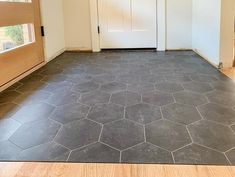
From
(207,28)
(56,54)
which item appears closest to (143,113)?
(207,28)

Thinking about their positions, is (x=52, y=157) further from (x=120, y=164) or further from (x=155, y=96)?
(x=155, y=96)

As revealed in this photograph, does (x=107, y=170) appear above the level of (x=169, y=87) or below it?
below

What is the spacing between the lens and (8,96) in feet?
7.24

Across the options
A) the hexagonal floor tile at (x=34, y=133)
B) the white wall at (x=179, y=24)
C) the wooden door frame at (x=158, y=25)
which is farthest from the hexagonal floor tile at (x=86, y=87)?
the white wall at (x=179, y=24)

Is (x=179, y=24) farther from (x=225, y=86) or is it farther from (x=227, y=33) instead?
(x=225, y=86)

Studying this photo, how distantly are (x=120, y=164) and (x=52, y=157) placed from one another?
1.07ft

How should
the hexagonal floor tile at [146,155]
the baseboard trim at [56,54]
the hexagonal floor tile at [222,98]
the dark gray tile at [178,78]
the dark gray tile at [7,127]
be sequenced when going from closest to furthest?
the hexagonal floor tile at [146,155] → the dark gray tile at [7,127] → the hexagonal floor tile at [222,98] → the dark gray tile at [178,78] → the baseboard trim at [56,54]

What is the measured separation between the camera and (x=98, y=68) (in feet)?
10.0

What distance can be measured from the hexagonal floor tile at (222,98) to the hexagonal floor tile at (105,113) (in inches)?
26.5

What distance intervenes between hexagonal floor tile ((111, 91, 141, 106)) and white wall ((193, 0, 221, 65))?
1.18 meters

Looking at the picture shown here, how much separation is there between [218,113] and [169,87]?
24.7 inches

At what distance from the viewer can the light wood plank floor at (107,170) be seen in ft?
3.80

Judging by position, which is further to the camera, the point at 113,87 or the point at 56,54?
the point at 56,54

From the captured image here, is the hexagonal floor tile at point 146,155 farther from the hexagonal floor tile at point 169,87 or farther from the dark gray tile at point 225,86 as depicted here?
the dark gray tile at point 225,86
